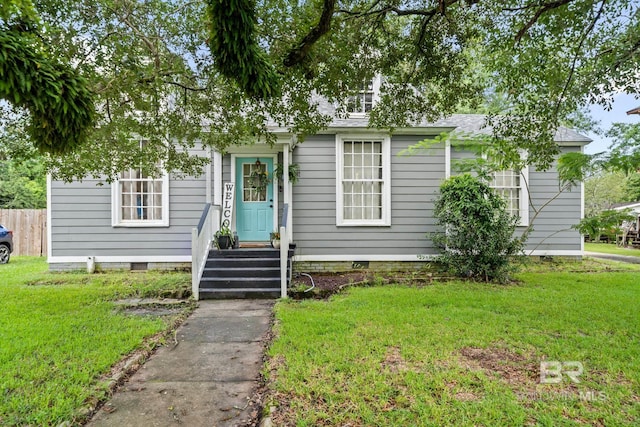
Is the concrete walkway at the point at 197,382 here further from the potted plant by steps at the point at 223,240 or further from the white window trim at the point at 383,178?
the white window trim at the point at 383,178

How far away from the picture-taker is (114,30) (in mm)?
4348

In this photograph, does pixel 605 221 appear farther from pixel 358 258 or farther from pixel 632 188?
pixel 632 188

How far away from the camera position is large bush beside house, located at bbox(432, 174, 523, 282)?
6449mm

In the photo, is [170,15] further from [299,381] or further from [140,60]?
[299,381]

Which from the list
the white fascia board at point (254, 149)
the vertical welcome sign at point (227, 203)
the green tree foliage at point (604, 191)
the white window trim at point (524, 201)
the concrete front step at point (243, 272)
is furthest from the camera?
the green tree foliage at point (604, 191)

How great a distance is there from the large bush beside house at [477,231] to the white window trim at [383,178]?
4.32 feet

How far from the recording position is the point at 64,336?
3.75 m

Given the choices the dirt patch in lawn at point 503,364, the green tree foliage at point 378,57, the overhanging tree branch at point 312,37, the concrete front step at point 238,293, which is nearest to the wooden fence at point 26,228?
the green tree foliage at point 378,57

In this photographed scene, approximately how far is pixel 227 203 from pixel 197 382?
5040 mm

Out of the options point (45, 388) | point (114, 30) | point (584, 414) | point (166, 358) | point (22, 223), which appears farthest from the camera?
point (22, 223)

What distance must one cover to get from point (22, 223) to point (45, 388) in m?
11.8

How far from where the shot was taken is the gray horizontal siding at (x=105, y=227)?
7.70 metres


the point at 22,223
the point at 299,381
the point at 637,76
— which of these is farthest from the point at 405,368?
the point at 22,223

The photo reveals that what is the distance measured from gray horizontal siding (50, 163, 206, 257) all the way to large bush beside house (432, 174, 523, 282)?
5.41m
